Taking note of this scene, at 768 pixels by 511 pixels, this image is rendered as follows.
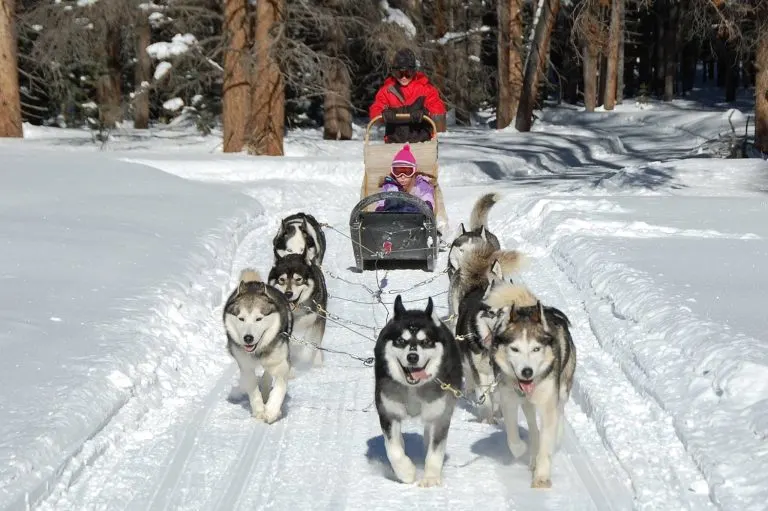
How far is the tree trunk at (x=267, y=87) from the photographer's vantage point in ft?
61.5

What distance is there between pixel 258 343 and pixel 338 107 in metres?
19.4

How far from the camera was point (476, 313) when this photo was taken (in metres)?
6.12

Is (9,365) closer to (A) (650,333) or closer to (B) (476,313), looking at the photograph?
(B) (476,313)

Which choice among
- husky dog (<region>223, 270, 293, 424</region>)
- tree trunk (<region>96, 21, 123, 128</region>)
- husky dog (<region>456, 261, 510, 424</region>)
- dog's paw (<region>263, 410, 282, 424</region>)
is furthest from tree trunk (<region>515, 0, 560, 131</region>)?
dog's paw (<region>263, 410, 282, 424</region>)

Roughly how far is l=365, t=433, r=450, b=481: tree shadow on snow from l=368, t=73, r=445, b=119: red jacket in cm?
679

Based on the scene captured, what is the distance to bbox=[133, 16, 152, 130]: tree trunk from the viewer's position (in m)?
26.3

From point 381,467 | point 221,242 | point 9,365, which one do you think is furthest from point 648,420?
point 221,242

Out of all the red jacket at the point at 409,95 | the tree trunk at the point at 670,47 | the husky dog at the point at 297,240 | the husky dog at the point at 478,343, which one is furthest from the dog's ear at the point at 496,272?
the tree trunk at the point at 670,47

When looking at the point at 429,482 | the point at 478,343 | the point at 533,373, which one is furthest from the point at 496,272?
the point at 429,482

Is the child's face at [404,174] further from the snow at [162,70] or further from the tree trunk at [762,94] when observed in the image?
the snow at [162,70]

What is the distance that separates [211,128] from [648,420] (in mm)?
22182

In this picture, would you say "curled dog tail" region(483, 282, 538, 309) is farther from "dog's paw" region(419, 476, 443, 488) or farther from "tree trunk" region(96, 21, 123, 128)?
"tree trunk" region(96, 21, 123, 128)

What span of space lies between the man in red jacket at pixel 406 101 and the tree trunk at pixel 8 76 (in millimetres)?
11417

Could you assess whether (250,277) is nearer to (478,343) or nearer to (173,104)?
(478,343)
